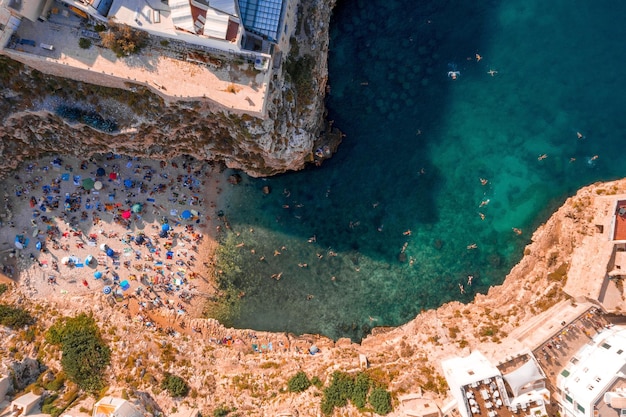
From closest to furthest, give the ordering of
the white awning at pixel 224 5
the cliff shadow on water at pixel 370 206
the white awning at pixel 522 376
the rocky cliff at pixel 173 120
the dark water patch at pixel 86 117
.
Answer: the white awning at pixel 224 5 → the white awning at pixel 522 376 → the rocky cliff at pixel 173 120 → the dark water patch at pixel 86 117 → the cliff shadow on water at pixel 370 206

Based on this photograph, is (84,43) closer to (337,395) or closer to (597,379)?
(337,395)

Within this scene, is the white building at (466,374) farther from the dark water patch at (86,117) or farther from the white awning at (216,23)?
the dark water patch at (86,117)

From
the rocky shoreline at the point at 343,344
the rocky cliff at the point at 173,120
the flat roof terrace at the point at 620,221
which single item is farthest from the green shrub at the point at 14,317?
the flat roof terrace at the point at 620,221

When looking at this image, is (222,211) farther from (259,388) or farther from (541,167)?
Answer: (541,167)

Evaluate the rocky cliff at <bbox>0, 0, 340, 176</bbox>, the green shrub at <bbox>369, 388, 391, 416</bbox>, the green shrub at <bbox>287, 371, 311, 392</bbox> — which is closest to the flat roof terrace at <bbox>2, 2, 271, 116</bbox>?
the rocky cliff at <bbox>0, 0, 340, 176</bbox>

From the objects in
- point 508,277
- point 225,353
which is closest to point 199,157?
point 225,353

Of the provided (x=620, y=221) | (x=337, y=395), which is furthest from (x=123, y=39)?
(x=620, y=221)
